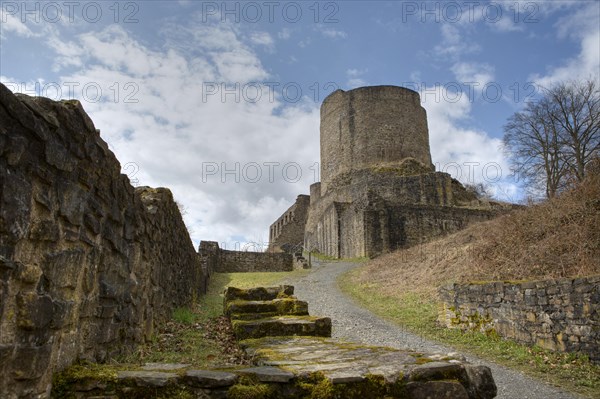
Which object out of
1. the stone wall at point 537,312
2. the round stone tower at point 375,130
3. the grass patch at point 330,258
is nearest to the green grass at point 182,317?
the stone wall at point 537,312

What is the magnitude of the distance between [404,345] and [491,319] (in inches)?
73.8

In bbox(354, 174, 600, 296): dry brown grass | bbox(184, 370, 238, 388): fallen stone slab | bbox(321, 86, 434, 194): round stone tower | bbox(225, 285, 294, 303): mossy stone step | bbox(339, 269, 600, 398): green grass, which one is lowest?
bbox(339, 269, 600, 398): green grass

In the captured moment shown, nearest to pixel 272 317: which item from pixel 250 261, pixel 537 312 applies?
pixel 537 312

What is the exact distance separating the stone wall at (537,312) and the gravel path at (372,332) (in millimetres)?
1098

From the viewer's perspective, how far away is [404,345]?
7.96 metres

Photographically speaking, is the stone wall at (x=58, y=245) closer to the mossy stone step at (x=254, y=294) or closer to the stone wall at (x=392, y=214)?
the mossy stone step at (x=254, y=294)

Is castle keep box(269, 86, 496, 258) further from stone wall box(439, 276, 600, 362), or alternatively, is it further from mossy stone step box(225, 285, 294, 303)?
mossy stone step box(225, 285, 294, 303)

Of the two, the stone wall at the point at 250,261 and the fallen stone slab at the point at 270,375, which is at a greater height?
the stone wall at the point at 250,261

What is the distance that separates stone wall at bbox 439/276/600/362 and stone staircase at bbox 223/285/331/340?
3.71 meters

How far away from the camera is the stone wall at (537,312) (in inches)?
253

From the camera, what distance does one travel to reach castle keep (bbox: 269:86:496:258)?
1045 inches

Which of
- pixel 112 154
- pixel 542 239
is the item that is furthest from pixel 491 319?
pixel 112 154

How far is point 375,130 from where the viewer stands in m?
39.4

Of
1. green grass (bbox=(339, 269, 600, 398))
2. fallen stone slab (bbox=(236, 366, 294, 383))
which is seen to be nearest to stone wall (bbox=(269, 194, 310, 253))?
green grass (bbox=(339, 269, 600, 398))
